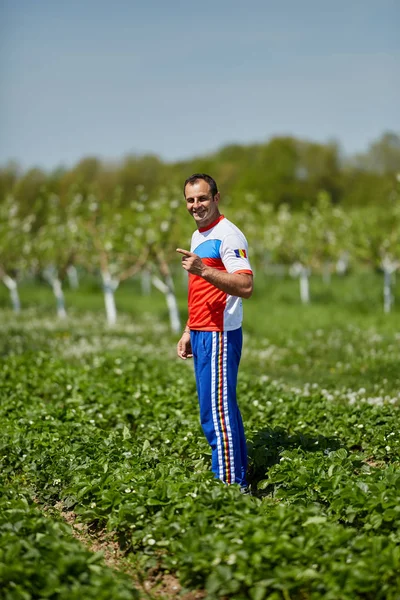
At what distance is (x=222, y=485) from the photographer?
16.9ft

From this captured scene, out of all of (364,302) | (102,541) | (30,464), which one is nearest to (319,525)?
(102,541)

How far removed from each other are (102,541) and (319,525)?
191 cm

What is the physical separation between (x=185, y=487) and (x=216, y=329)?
4.34ft

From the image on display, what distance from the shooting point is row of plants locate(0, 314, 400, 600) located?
414cm

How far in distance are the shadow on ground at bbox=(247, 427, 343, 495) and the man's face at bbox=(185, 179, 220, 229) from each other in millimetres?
2425

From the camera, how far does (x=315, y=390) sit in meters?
10.1

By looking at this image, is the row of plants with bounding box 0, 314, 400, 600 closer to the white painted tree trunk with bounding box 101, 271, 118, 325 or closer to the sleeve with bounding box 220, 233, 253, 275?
the sleeve with bounding box 220, 233, 253, 275

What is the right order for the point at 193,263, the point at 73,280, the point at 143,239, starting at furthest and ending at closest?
the point at 73,280 < the point at 143,239 < the point at 193,263

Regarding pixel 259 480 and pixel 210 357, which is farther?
pixel 259 480

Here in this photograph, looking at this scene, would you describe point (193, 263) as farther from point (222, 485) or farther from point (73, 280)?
point (73, 280)

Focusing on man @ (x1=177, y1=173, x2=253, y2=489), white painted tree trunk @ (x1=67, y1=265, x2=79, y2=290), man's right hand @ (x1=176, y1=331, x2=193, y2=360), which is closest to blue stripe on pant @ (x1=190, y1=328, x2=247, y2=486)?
man @ (x1=177, y1=173, x2=253, y2=489)

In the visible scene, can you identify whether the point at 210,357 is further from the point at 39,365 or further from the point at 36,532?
the point at 39,365

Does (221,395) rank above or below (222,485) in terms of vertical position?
above

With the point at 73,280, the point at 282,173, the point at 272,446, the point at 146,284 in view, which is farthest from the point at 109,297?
the point at 282,173
